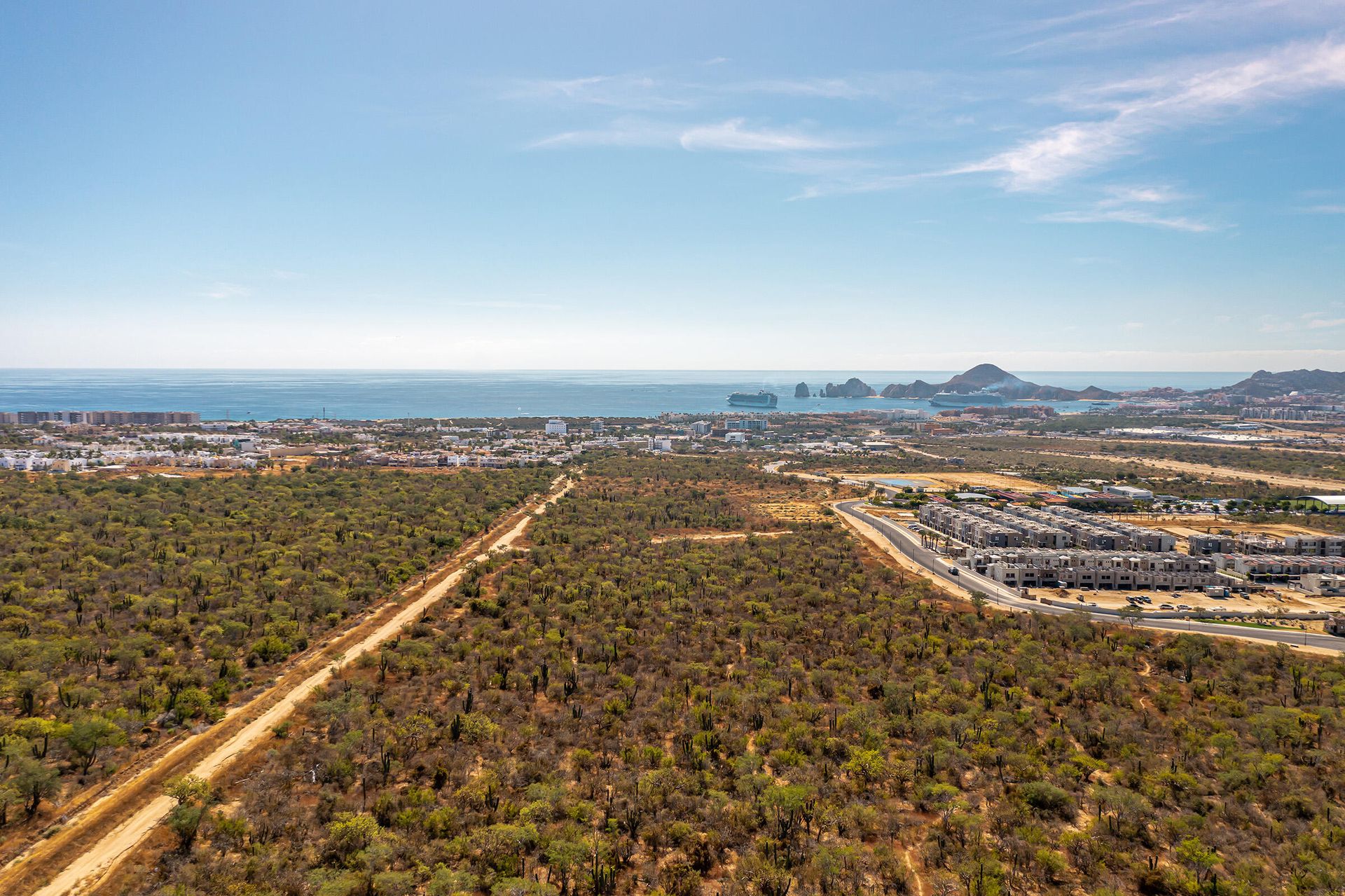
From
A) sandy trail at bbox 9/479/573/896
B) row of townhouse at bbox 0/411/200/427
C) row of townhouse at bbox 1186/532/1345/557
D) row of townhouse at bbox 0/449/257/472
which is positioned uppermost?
row of townhouse at bbox 0/411/200/427

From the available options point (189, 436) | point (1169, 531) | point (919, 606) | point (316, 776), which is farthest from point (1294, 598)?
point (189, 436)

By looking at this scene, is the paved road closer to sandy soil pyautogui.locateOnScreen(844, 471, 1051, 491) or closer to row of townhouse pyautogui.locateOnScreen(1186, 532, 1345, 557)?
row of townhouse pyautogui.locateOnScreen(1186, 532, 1345, 557)

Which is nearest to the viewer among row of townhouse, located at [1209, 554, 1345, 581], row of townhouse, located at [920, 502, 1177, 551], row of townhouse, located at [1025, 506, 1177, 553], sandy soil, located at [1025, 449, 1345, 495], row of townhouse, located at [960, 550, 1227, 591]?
row of townhouse, located at [960, 550, 1227, 591]

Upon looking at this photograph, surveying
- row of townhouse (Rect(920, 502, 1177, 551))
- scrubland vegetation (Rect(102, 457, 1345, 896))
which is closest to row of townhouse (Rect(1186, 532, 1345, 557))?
row of townhouse (Rect(920, 502, 1177, 551))

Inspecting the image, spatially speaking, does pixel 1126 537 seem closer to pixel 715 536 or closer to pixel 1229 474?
pixel 715 536

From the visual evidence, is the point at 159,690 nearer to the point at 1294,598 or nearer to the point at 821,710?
the point at 821,710

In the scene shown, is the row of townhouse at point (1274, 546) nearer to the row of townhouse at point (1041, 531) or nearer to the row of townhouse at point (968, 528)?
the row of townhouse at point (1041, 531)

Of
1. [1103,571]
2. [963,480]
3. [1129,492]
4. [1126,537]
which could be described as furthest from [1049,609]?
[963,480]
